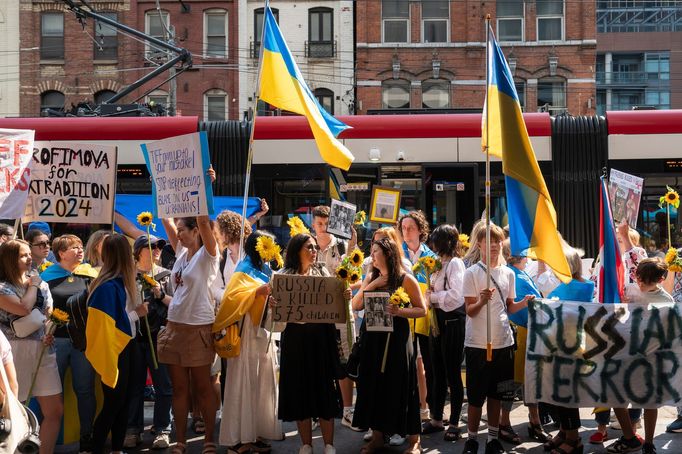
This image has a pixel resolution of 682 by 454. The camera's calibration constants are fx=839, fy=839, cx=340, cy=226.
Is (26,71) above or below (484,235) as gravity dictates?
above

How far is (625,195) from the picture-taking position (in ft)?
29.9

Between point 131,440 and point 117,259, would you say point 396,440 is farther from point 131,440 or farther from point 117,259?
point 117,259

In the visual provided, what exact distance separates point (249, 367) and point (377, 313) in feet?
3.59

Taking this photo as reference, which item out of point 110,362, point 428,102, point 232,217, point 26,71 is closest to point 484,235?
point 232,217

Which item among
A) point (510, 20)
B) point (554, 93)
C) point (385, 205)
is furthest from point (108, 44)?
point (385, 205)

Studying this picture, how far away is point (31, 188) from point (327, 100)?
23.2 metres

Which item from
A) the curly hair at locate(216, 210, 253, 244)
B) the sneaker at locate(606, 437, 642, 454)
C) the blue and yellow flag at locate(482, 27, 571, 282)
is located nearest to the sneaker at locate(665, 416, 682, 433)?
the sneaker at locate(606, 437, 642, 454)

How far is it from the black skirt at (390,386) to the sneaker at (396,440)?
50 cm

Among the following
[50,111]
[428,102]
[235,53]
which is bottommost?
[50,111]

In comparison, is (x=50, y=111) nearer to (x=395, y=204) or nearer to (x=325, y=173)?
(x=325, y=173)

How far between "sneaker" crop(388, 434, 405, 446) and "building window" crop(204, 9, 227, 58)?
2448cm

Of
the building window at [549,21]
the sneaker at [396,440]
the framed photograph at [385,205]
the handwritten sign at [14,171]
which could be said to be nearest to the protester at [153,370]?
the handwritten sign at [14,171]

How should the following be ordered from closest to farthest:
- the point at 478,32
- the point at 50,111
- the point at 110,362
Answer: the point at 110,362, the point at 50,111, the point at 478,32

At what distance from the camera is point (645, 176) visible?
1179cm
